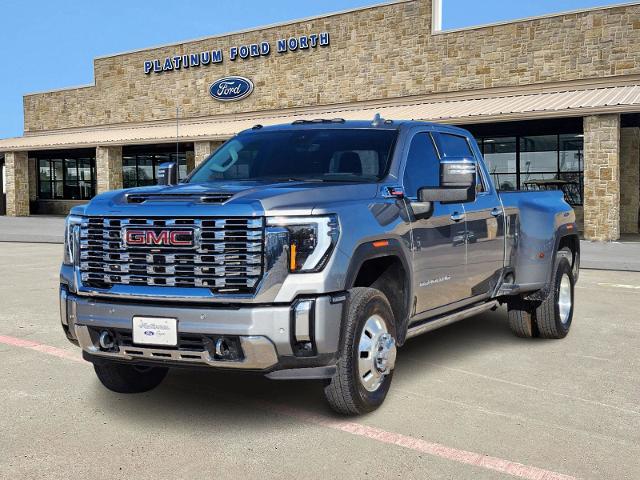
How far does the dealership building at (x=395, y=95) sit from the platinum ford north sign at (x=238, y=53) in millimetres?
52

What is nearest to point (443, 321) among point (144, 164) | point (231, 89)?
point (231, 89)

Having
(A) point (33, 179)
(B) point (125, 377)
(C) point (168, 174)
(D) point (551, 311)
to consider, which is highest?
(A) point (33, 179)

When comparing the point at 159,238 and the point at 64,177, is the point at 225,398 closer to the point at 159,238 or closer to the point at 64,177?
the point at 159,238

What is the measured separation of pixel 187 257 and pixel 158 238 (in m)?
0.22

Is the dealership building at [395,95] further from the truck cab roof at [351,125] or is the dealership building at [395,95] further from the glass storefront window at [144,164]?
the truck cab roof at [351,125]

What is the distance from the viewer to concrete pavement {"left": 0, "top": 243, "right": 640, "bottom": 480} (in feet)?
13.1

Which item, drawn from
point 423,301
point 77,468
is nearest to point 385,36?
point 423,301

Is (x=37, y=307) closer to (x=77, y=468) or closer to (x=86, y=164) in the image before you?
(x=77, y=468)

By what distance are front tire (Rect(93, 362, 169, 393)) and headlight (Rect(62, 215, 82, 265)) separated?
83 centimetres

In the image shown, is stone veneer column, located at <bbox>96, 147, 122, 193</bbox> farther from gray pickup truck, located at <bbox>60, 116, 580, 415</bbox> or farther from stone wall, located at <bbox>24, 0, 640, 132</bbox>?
gray pickup truck, located at <bbox>60, 116, 580, 415</bbox>

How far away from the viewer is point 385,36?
27922 mm

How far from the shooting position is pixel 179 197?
4.56 metres

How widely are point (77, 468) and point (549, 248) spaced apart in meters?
4.92

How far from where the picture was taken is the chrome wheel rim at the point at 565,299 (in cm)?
761
